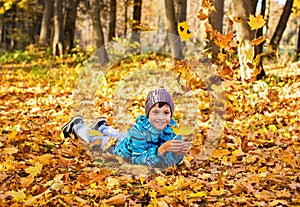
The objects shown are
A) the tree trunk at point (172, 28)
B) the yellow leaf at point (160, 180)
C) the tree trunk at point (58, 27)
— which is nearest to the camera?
the yellow leaf at point (160, 180)

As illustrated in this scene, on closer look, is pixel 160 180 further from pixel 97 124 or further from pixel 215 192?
pixel 97 124

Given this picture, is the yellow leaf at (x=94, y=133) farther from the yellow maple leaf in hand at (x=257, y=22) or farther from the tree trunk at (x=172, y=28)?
the tree trunk at (x=172, y=28)

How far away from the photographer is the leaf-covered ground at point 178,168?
10.7 ft

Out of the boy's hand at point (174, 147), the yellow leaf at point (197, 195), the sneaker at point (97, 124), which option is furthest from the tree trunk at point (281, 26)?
the yellow leaf at point (197, 195)

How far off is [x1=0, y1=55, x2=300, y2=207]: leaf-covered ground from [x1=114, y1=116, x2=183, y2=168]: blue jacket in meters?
0.13

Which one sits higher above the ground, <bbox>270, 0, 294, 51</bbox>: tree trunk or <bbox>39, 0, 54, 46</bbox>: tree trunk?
<bbox>39, 0, 54, 46</bbox>: tree trunk

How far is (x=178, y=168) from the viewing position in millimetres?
4129

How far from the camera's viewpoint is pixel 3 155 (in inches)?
178

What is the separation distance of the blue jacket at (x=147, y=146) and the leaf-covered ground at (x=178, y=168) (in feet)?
0.43

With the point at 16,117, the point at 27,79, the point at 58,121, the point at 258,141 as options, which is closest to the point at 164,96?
the point at 258,141

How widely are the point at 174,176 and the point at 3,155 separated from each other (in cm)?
187

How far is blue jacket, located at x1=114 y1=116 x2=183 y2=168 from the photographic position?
3908mm

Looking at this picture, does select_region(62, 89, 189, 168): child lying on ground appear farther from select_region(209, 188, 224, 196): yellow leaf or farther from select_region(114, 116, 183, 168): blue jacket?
select_region(209, 188, 224, 196): yellow leaf

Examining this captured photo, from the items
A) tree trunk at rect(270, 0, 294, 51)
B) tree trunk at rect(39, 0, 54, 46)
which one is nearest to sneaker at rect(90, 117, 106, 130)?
tree trunk at rect(270, 0, 294, 51)
